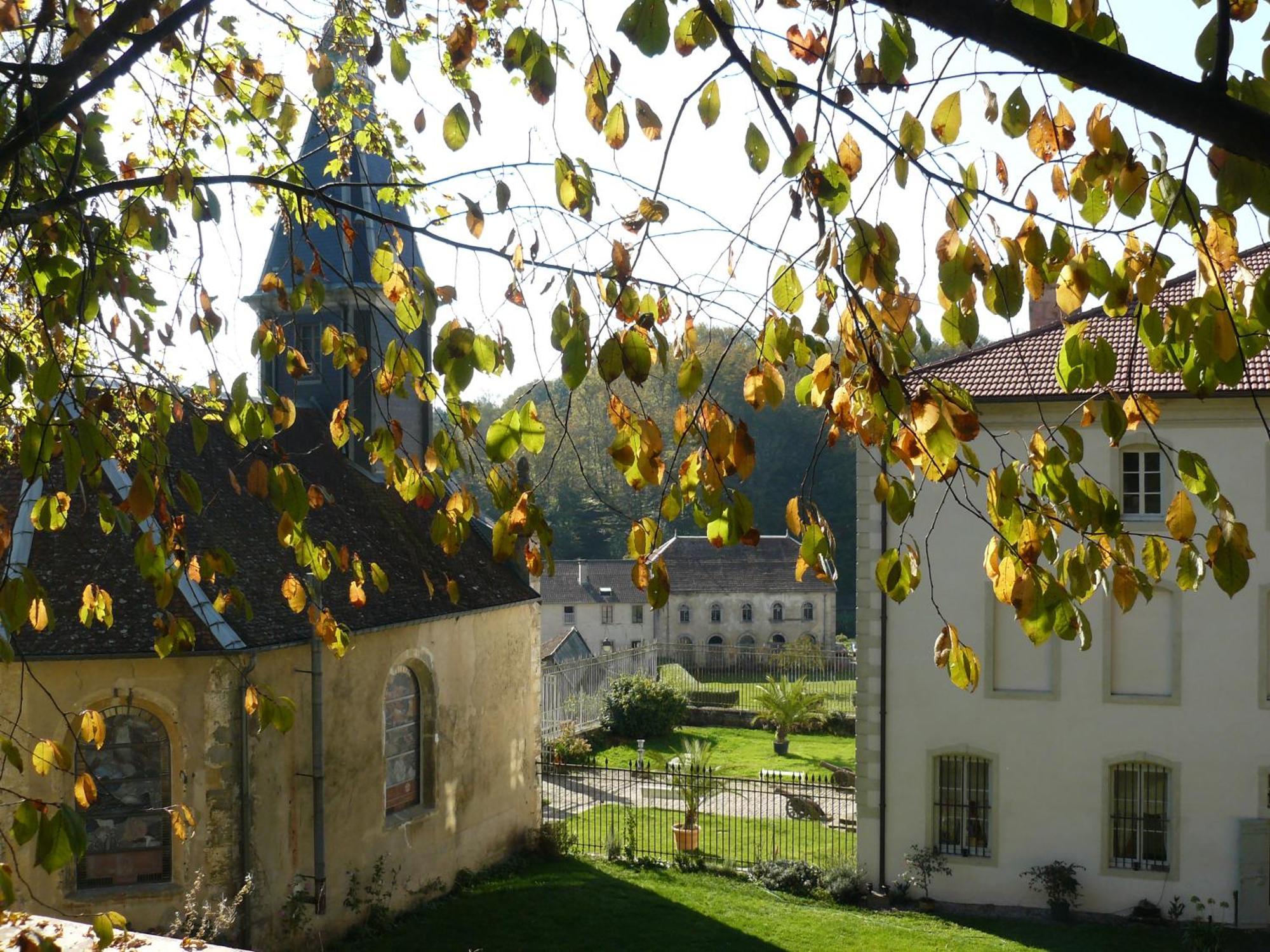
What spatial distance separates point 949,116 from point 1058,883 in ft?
52.0

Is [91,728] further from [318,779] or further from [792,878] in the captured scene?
[792,878]

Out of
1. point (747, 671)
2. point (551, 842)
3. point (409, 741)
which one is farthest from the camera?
point (747, 671)

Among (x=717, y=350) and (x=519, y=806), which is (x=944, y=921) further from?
(x=717, y=350)

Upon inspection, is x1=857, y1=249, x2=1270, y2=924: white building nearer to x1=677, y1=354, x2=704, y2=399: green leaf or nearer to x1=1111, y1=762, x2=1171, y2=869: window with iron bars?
x1=1111, y1=762, x2=1171, y2=869: window with iron bars

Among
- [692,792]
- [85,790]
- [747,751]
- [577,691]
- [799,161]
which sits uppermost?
[799,161]

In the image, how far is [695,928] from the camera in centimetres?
1577

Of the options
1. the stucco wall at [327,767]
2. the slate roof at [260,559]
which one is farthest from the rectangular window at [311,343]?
the stucco wall at [327,767]

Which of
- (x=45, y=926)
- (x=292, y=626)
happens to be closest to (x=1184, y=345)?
(x=45, y=926)

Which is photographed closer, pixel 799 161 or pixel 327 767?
pixel 799 161

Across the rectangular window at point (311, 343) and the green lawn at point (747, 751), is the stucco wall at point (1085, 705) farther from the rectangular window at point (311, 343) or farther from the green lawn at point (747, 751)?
→ the rectangular window at point (311, 343)

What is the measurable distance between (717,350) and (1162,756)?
1483 centimetres

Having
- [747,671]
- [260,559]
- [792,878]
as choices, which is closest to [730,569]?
[747,671]

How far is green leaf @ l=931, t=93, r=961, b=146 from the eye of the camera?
2982mm

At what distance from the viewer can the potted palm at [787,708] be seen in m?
31.8
